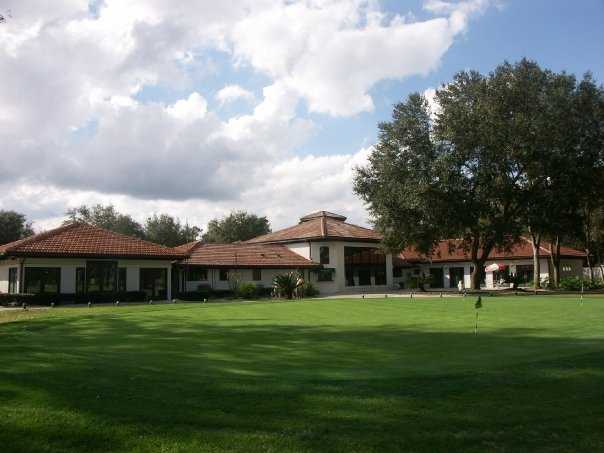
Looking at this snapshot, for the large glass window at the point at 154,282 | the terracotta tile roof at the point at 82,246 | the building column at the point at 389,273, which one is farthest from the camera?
the building column at the point at 389,273

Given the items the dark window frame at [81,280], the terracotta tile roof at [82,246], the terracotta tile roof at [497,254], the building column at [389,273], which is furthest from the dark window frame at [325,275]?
the dark window frame at [81,280]

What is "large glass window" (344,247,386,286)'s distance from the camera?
5300 cm

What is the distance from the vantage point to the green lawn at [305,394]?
199 inches

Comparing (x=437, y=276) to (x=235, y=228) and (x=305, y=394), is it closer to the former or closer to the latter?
(x=235, y=228)

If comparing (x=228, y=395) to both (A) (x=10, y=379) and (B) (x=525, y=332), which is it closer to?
(A) (x=10, y=379)

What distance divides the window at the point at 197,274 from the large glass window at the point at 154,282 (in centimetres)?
398

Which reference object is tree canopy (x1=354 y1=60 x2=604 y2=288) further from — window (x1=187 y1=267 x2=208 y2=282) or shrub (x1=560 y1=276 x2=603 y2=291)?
window (x1=187 y1=267 x2=208 y2=282)

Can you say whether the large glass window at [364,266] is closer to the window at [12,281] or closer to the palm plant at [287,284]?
the palm plant at [287,284]

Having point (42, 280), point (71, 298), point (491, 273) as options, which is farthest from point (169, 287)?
point (491, 273)

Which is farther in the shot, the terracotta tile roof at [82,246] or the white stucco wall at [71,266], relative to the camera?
the white stucco wall at [71,266]

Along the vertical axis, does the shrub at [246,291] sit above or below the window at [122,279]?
below

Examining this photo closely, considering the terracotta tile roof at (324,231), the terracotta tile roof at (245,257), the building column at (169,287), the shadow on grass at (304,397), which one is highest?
the terracotta tile roof at (324,231)

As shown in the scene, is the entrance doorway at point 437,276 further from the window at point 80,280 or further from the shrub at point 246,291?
the window at point 80,280

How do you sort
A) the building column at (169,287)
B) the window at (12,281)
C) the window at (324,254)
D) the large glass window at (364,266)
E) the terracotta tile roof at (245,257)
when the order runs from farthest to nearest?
the large glass window at (364,266), the window at (324,254), the terracotta tile roof at (245,257), the building column at (169,287), the window at (12,281)
